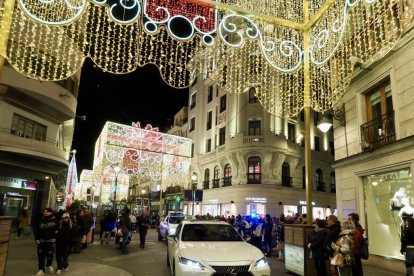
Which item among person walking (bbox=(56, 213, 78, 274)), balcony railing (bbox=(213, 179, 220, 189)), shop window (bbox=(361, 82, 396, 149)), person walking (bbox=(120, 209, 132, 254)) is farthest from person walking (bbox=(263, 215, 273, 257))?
balcony railing (bbox=(213, 179, 220, 189))

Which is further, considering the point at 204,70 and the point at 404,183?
the point at 404,183

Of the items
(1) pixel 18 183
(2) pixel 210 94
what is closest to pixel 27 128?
(1) pixel 18 183

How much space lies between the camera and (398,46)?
10594mm

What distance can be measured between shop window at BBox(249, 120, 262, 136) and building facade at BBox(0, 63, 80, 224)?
670 inches

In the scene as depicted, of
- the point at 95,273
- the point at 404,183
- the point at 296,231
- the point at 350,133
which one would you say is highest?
the point at 350,133

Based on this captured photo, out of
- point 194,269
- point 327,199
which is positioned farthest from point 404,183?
point 327,199

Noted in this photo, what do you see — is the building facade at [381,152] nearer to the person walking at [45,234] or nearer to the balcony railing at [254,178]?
the person walking at [45,234]

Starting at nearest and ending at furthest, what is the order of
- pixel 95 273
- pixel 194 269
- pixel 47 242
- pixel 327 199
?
pixel 194 269 → pixel 47 242 → pixel 95 273 → pixel 327 199

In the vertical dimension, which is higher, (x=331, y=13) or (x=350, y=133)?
(x=331, y=13)

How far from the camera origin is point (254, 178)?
3058 centimetres

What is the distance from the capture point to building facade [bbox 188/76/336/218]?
30172mm

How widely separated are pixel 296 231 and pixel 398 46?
7.24 m

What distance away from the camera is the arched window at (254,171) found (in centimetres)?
3042

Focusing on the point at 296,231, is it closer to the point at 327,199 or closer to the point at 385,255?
the point at 385,255
